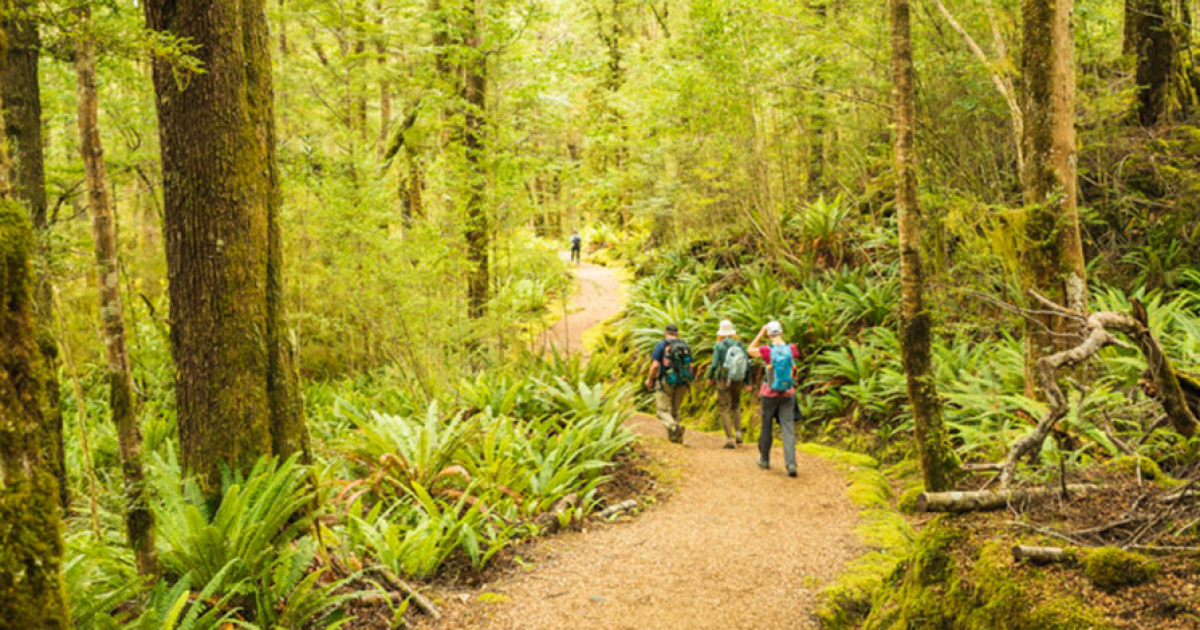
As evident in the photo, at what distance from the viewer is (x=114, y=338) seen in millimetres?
3307

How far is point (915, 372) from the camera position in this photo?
491 cm

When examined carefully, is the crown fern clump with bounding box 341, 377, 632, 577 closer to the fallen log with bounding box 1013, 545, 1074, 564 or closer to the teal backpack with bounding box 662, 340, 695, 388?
the teal backpack with bounding box 662, 340, 695, 388

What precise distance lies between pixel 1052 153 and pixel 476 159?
7.68 metres

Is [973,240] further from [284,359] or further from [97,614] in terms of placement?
[97,614]

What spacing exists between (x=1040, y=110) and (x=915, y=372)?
270 centimetres

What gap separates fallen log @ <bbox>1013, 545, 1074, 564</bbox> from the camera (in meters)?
2.23

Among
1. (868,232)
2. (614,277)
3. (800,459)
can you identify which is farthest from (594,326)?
(800,459)

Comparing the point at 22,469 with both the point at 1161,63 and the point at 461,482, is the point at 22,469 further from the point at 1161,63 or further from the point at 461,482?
the point at 1161,63

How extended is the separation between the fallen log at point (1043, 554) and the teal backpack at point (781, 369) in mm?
4844

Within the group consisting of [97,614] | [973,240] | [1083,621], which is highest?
[973,240]

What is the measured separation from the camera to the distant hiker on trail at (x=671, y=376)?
8.65 meters

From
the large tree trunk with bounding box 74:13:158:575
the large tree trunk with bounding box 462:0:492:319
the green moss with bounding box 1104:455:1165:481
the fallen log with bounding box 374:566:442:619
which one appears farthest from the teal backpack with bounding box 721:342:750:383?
the large tree trunk with bounding box 74:13:158:575

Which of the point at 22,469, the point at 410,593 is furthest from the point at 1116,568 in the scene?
the point at 410,593

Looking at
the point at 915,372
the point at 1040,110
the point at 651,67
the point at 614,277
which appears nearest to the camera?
the point at 915,372
